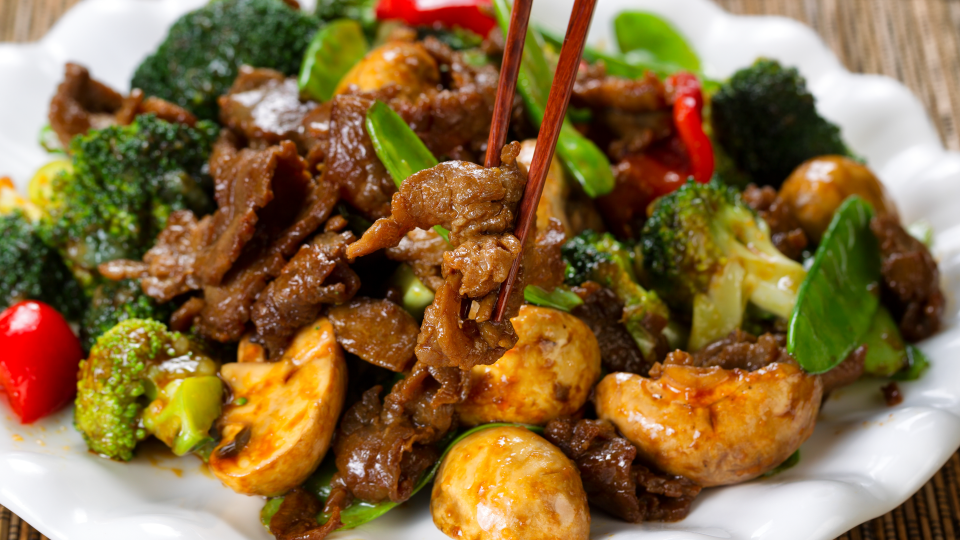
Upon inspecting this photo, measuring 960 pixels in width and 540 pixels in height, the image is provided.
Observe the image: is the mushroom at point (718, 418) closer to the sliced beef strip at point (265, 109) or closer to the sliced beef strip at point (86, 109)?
the sliced beef strip at point (265, 109)

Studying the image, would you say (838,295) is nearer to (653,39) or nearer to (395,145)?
(395,145)

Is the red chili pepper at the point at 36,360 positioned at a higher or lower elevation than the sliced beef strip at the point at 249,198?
lower

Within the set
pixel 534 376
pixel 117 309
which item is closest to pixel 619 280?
pixel 534 376

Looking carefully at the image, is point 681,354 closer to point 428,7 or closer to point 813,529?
point 813,529

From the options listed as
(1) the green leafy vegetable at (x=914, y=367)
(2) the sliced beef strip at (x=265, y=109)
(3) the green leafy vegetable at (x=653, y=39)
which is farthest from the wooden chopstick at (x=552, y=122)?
(3) the green leafy vegetable at (x=653, y=39)

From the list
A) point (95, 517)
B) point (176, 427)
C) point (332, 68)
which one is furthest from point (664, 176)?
point (95, 517)
